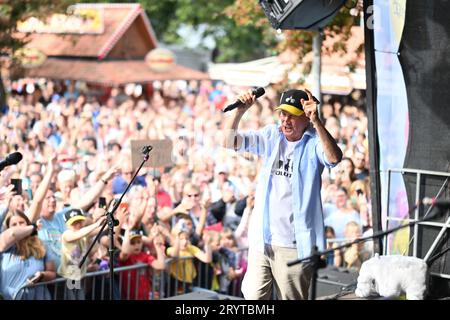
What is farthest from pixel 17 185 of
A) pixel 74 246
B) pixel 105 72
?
pixel 105 72

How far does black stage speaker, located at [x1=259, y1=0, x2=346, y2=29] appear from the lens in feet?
22.6

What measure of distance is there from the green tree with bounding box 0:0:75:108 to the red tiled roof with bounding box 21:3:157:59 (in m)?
14.1

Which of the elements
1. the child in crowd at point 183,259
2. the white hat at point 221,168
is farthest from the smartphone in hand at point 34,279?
the white hat at point 221,168

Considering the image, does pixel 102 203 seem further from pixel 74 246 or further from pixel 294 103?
pixel 294 103

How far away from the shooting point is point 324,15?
7.49 m

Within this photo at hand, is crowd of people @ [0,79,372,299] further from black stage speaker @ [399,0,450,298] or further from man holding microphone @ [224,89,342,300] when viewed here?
black stage speaker @ [399,0,450,298]

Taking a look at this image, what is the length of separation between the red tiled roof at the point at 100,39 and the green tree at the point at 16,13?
14.1 meters

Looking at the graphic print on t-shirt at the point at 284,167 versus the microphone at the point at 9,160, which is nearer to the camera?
the microphone at the point at 9,160

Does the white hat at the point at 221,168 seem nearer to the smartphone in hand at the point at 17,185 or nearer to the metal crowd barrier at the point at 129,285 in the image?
the metal crowd barrier at the point at 129,285

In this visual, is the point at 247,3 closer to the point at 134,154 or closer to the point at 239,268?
the point at 239,268

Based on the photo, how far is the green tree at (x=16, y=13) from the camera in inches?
699

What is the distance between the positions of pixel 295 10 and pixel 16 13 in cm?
1200

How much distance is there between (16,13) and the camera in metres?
17.8
